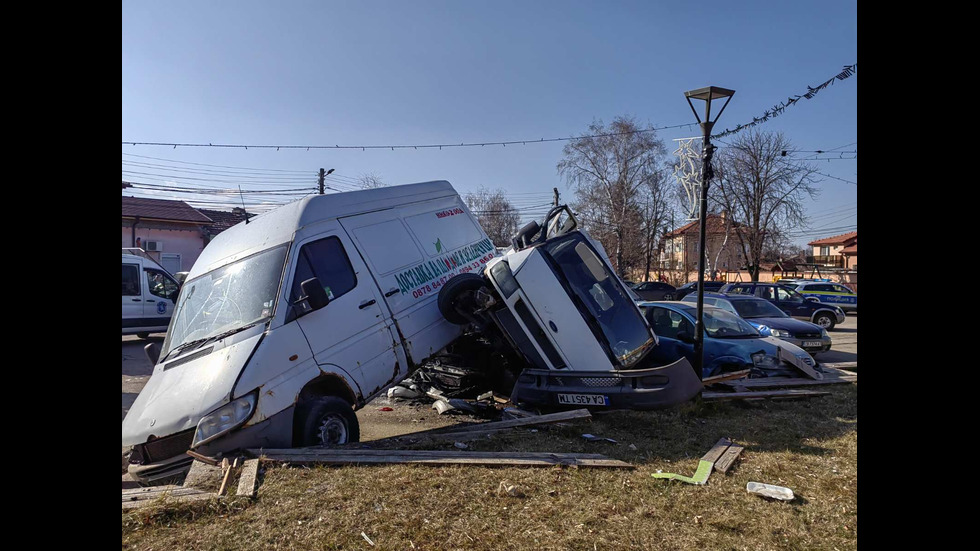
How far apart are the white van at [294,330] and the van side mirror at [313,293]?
1cm

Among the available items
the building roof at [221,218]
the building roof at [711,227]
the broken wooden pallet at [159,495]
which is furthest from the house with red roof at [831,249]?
the broken wooden pallet at [159,495]

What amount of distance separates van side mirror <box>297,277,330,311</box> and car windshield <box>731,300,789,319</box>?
1066 centimetres

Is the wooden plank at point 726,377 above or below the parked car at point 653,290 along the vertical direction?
below

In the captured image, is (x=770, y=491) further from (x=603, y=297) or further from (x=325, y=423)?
(x=325, y=423)

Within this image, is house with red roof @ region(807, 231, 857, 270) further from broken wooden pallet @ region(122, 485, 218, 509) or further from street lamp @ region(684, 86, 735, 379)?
→ broken wooden pallet @ region(122, 485, 218, 509)

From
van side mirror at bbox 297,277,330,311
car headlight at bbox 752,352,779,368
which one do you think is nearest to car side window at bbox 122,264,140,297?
van side mirror at bbox 297,277,330,311

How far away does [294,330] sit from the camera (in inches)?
218

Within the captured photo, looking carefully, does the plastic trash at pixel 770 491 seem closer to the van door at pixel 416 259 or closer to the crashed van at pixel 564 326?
the crashed van at pixel 564 326

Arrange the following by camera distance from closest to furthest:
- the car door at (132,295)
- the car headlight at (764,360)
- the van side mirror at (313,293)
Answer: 1. the van side mirror at (313,293)
2. the car headlight at (764,360)
3. the car door at (132,295)

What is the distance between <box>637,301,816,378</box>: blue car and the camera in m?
9.16

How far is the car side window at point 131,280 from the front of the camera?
50.8 ft
